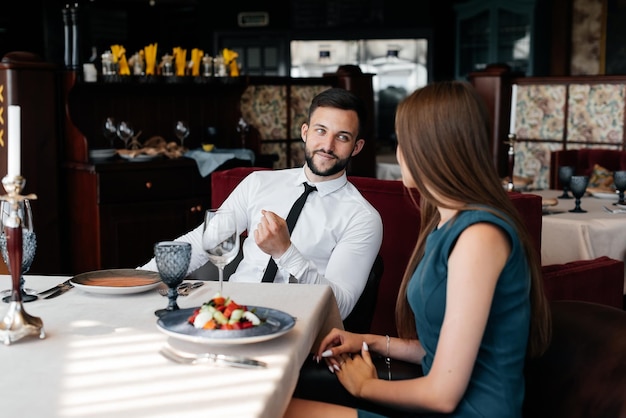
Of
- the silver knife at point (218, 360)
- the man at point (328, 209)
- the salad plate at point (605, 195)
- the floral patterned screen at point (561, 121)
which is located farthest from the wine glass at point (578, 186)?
the silver knife at point (218, 360)

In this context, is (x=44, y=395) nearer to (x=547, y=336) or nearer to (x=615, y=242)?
(x=547, y=336)

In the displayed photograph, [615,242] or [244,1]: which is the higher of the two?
[244,1]

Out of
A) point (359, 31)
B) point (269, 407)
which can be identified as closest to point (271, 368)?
point (269, 407)

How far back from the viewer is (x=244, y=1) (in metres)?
12.6

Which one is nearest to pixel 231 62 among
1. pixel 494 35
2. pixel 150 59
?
pixel 150 59

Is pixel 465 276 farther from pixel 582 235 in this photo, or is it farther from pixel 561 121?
pixel 561 121

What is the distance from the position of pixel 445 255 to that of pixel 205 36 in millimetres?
11683

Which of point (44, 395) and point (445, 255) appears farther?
point (445, 255)

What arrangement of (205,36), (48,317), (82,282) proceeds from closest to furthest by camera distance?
1. (48,317)
2. (82,282)
3. (205,36)

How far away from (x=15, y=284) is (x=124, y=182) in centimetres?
351

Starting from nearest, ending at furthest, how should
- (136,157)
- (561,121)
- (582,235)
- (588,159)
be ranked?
(582,235) < (136,157) < (588,159) < (561,121)

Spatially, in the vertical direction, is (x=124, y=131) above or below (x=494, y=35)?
below

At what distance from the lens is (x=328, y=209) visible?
106 inches

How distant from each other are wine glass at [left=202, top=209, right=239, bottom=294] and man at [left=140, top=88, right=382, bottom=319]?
Result: 22.0 inches
